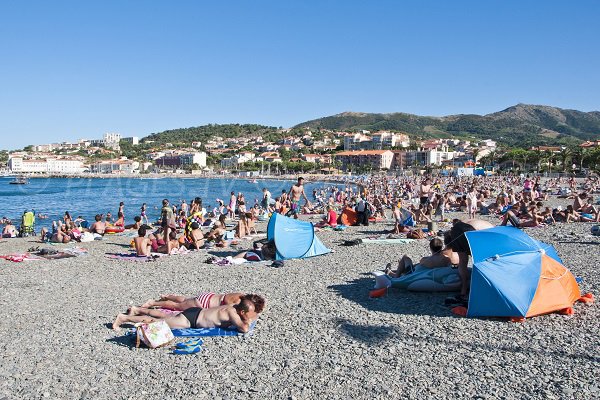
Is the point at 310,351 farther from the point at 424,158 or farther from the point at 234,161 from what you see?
the point at 234,161

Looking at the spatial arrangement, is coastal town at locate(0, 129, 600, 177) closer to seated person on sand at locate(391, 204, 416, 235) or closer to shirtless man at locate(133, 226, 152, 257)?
seated person on sand at locate(391, 204, 416, 235)

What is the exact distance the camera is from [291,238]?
388 inches

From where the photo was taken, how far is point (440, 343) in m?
5.04

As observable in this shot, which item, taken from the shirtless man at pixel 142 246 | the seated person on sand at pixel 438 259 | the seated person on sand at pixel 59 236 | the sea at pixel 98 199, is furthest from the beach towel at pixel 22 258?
the sea at pixel 98 199

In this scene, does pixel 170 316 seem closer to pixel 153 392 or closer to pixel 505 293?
pixel 153 392

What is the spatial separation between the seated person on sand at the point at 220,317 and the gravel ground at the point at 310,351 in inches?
7.8

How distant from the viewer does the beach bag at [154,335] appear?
5059mm

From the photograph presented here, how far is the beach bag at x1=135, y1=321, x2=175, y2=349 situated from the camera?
16.6ft

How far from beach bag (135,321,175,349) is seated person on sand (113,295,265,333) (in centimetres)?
35

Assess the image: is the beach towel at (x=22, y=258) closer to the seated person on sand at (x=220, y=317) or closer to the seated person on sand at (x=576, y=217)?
the seated person on sand at (x=220, y=317)

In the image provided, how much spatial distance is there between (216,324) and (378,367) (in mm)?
1973

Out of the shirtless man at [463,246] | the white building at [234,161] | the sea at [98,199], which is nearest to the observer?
the shirtless man at [463,246]

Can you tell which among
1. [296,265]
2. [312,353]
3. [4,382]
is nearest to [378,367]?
[312,353]

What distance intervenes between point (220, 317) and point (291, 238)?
440 centimetres
